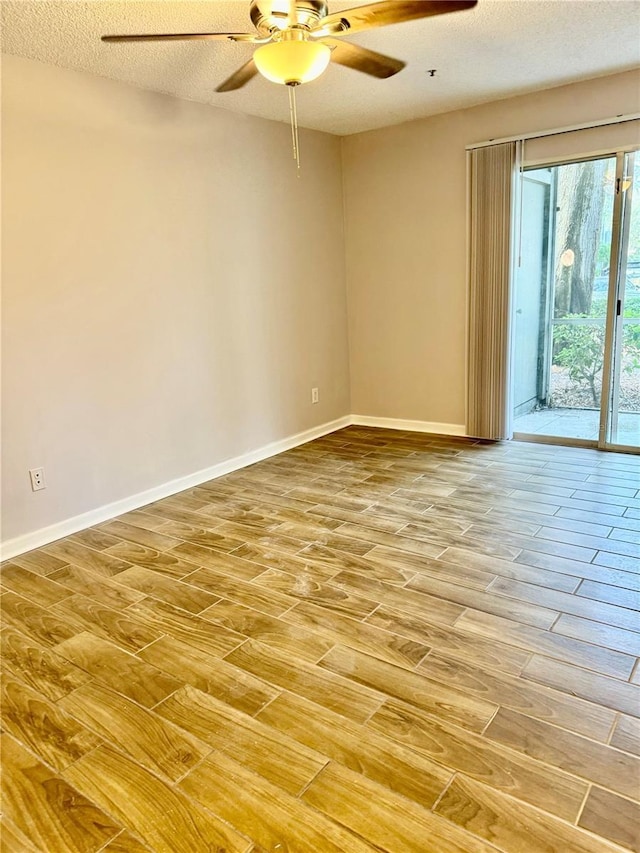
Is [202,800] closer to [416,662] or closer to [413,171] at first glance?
[416,662]

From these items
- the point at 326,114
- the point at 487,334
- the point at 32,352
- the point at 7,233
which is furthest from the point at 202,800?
the point at 326,114

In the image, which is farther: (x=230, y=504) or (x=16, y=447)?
(x=230, y=504)

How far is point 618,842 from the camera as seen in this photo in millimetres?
1311

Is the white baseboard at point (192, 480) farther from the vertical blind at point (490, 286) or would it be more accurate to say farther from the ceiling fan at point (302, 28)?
the ceiling fan at point (302, 28)

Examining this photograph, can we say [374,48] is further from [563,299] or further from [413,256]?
[563,299]

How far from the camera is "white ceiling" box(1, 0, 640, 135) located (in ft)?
8.25

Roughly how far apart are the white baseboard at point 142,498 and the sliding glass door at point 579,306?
1.85 meters

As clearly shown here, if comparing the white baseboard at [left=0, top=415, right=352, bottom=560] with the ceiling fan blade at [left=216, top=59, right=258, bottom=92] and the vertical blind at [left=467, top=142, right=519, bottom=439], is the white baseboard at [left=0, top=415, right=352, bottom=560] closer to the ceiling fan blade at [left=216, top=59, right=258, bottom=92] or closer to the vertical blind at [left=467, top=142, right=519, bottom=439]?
the vertical blind at [left=467, top=142, right=519, bottom=439]

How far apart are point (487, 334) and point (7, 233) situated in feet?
10.9

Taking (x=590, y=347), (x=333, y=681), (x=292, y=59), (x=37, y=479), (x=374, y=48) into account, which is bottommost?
(x=333, y=681)

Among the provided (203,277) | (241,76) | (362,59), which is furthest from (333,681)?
(203,277)

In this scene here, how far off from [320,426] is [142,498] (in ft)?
6.24

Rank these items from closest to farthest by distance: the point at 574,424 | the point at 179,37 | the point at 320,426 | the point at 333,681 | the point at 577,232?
the point at 333,681, the point at 179,37, the point at 577,232, the point at 574,424, the point at 320,426

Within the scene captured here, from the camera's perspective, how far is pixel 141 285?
11.4 ft
